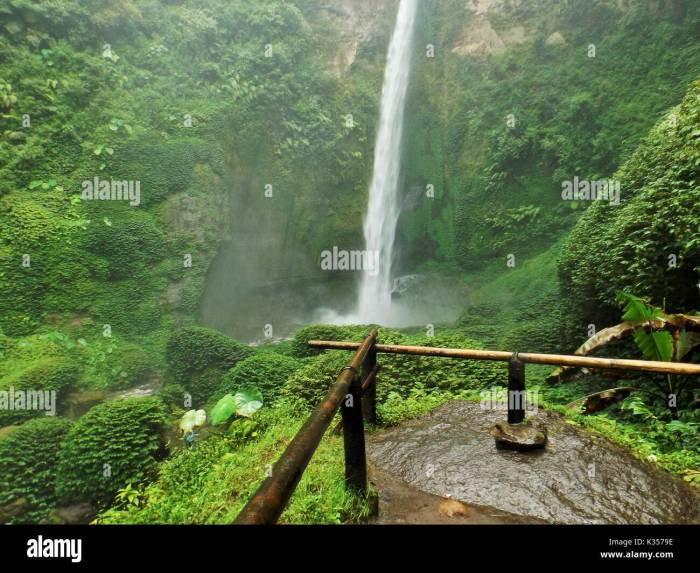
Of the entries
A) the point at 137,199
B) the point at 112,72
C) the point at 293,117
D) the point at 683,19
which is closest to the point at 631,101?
the point at 683,19

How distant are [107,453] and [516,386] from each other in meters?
5.93

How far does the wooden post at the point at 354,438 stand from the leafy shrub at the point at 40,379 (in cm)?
896

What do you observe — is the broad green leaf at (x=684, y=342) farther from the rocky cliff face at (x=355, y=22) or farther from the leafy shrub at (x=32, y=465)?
the rocky cliff face at (x=355, y=22)

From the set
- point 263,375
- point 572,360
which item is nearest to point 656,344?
point 572,360

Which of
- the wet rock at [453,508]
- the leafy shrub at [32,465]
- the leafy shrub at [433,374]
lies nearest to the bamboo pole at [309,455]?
the wet rock at [453,508]

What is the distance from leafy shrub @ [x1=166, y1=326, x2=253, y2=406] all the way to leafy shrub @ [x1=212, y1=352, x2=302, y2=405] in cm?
122

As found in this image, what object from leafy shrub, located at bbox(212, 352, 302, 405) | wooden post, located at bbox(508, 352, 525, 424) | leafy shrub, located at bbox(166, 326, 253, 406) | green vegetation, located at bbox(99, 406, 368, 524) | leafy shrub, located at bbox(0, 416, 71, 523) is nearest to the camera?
green vegetation, located at bbox(99, 406, 368, 524)

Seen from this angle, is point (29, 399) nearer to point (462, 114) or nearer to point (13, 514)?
point (13, 514)

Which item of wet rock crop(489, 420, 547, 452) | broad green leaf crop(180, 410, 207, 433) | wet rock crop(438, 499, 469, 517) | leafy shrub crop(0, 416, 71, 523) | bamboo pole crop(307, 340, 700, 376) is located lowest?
leafy shrub crop(0, 416, 71, 523)

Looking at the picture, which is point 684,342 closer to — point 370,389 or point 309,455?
point 370,389

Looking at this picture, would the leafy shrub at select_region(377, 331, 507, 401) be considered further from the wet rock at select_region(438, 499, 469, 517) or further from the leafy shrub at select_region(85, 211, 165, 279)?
the leafy shrub at select_region(85, 211, 165, 279)

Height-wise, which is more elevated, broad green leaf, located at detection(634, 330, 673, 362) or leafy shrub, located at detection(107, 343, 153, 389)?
broad green leaf, located at detection(634, 330, 673, 362)

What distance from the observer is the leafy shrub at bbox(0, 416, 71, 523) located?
20.5 ft

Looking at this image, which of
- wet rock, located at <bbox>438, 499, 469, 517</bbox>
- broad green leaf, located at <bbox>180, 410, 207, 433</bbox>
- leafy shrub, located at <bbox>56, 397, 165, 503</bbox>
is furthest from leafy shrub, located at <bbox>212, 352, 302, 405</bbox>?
wet rock, located at <bbox>438, 499, 469, 517</bbox>
